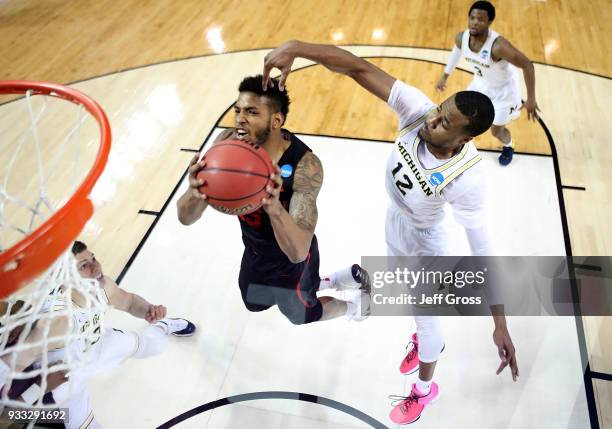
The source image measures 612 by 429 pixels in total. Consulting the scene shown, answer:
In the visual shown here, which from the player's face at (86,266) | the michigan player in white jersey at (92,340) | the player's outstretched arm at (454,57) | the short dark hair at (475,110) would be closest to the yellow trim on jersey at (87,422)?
the michigan player in white jersey at (92,340)

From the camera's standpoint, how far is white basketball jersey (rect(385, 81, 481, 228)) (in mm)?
2238

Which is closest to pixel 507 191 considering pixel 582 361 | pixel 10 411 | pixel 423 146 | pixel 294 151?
pixel 582 361

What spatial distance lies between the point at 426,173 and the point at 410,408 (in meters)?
1.30

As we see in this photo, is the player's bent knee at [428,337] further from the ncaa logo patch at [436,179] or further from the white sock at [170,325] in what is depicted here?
the white sock at [170,325]

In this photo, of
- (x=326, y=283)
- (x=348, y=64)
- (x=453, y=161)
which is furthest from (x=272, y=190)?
(x=326, y=283)

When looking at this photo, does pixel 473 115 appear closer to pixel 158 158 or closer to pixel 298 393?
pixel 298 393

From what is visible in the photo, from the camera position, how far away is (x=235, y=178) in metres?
2.01

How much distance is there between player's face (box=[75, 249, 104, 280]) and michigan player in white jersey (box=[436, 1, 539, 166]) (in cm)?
312

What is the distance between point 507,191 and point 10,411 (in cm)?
363

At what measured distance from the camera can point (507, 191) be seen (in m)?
3.96

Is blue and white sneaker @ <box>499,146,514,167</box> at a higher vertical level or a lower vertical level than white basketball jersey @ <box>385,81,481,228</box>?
lower

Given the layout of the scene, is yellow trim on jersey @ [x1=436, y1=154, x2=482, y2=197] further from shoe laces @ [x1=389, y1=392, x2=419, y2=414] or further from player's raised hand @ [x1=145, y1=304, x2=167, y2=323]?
player's raised hand @ [x1=145, y1=304, x2=167, y2=323]

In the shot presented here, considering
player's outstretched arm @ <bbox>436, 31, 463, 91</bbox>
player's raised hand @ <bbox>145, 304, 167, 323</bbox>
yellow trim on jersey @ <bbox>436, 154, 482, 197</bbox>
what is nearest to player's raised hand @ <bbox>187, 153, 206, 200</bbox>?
yellow trim on jersey @ <bbox>436, 154, 482, 197</bbox>

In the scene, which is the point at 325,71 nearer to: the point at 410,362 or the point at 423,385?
the point at 410,362
